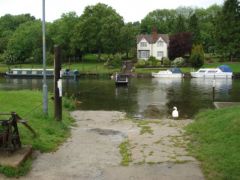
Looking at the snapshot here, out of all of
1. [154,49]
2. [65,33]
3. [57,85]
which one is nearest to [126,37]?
[154,49]

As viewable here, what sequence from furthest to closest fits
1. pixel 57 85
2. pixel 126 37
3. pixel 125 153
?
pixel 126 37 → pixel 57 85 → pixel 125 153

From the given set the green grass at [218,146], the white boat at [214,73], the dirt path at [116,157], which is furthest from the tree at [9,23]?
the green grass at [218,146]

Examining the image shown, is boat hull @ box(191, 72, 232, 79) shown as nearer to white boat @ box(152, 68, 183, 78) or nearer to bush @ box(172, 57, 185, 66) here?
white boat @ box(152, 68, 183, 78)

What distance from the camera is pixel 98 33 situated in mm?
89812

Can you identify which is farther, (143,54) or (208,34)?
(208,34)

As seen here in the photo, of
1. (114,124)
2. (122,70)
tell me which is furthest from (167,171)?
(122,70)

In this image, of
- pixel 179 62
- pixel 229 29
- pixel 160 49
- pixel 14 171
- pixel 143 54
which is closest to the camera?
pixel 14 171

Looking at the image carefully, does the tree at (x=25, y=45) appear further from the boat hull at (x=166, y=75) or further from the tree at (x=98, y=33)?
the boat hull at (x=166, y=75)

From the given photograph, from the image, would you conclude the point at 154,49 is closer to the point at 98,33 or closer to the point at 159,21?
the point at 98,33

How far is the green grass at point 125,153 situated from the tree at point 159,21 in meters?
106

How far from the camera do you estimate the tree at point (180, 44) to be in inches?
3472

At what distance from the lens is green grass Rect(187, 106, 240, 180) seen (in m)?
9.38

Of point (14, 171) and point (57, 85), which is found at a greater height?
point (57, 85)

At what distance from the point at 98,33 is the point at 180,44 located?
18.2 m
